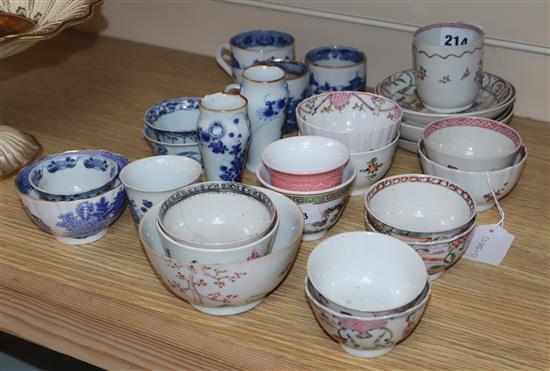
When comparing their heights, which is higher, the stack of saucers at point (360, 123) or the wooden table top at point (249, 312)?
the stack of saucers at point (360, 123)

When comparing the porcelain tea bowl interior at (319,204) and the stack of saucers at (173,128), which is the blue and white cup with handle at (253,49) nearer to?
the stack of saucers at (173,128)

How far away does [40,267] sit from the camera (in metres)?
0.95

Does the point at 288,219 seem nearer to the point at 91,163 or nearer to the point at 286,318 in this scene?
the point at 286,318

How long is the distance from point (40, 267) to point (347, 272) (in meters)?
0.37

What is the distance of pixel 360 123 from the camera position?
1152 millimetres

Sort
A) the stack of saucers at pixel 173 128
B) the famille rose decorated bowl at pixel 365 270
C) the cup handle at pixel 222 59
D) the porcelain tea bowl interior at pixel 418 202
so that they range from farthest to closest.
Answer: the cup handle at pixel 222 59 < the stack of saucers at pixel 173 128 < the porcelain tea bowl interior at pixel 418 202 < the famille rose decorated bowl at pixel 365 270

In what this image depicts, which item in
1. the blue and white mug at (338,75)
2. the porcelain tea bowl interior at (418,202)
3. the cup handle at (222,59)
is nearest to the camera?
the porcelain tea bowl interior at (418,202)

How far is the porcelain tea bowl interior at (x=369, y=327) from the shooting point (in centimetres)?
75

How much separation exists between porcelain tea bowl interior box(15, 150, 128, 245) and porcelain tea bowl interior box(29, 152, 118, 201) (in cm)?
4

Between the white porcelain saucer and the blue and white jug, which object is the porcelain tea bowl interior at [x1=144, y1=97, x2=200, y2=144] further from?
the white porcelain saucer

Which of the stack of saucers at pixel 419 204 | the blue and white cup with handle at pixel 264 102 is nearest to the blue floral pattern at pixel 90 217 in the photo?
the blue and white cup with handle at pixel 264 102

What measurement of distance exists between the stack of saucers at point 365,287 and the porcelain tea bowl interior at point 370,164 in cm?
17

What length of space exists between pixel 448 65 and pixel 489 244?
284mm

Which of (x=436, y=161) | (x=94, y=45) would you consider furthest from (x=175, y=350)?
(x=94, y=45)
